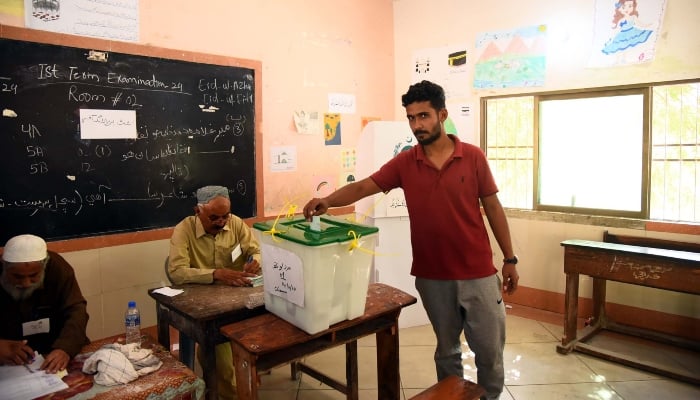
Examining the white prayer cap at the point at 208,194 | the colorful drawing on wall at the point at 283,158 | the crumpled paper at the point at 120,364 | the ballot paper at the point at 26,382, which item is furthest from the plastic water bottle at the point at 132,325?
the colorful drawing on wall at the point at 283,158

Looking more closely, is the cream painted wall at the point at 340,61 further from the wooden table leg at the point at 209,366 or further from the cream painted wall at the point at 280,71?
the wooden table leg at the point at 209,366

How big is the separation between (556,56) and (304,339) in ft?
11.6

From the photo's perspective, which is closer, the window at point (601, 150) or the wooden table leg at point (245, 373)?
the wooden table leg at point (245, 373)

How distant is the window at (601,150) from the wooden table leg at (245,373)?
3.42 metres

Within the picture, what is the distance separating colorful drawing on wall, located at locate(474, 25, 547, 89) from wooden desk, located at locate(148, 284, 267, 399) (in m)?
3.19

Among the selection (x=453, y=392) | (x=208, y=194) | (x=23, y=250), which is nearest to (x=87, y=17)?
(x=208, y=194)

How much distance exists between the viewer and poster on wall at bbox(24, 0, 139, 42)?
2.76 metres

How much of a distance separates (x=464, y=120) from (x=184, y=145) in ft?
8.83

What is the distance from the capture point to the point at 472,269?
216cm

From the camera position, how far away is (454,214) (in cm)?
216

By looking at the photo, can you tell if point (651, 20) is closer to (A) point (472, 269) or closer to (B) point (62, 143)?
(A) point (472, 269)

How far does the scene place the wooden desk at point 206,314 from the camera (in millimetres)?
2008

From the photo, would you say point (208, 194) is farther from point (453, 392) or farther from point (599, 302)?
point (599, 302)

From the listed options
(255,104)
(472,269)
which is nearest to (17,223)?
(255,104)
